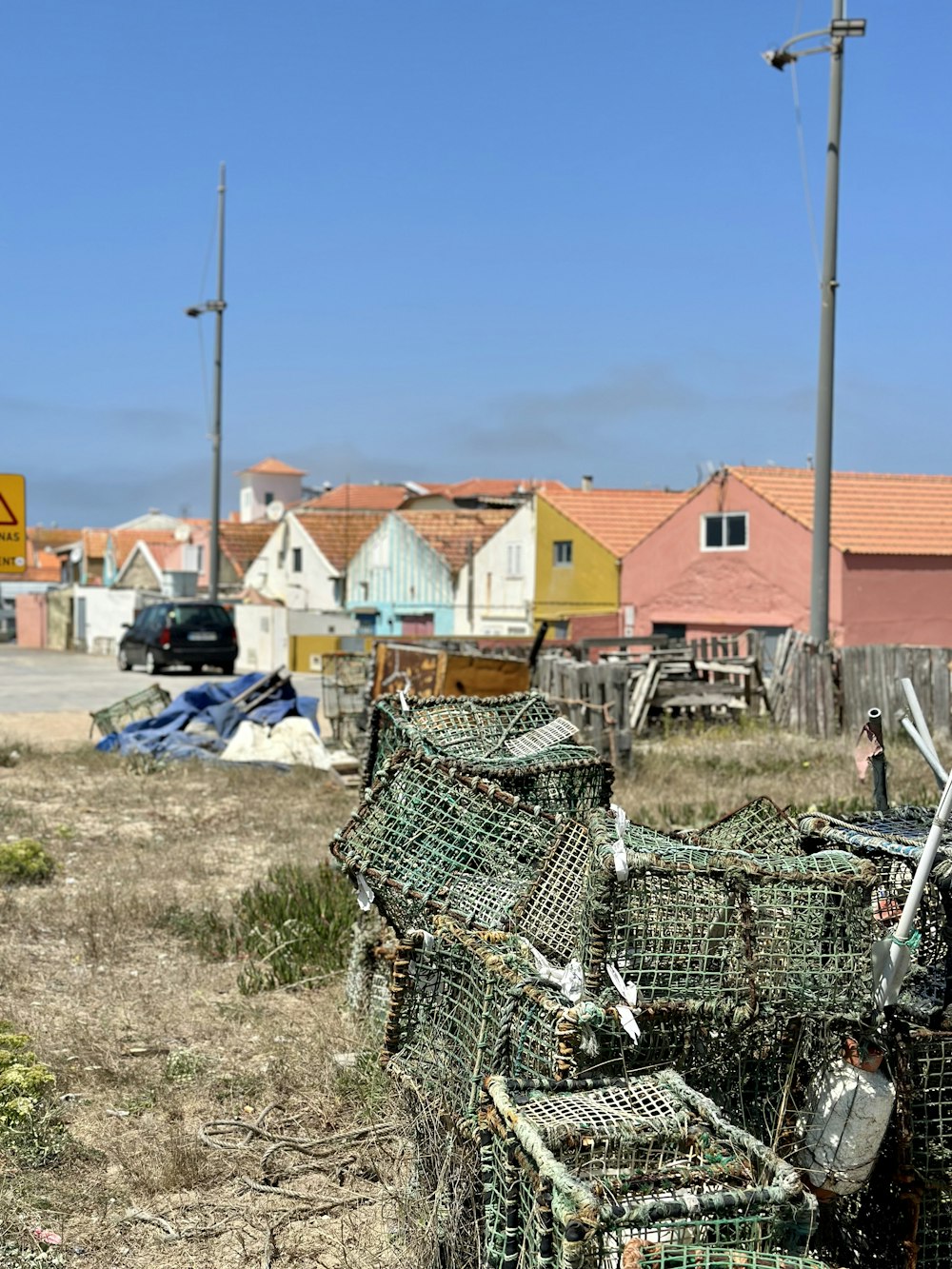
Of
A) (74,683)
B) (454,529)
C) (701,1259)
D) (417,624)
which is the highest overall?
(454,529)

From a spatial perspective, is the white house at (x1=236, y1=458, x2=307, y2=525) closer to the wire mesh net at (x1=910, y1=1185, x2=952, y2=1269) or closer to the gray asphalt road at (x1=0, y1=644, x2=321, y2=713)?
the gray asphalt road at (x1=0, y1=644, x2=321, y2=713)

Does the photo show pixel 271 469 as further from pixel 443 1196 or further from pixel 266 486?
pixel 443 1196

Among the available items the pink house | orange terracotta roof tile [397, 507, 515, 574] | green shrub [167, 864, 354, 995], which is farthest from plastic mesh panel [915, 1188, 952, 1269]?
orange terracotta roof tile [397, 507, 515, 574]

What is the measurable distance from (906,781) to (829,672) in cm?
529

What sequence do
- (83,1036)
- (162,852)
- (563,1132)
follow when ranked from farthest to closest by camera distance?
(162,852) → (83,1036) → (563,1132)

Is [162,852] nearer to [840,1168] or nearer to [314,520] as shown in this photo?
[840,1168]

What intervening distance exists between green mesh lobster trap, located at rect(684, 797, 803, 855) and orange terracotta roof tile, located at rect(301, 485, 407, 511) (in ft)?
184

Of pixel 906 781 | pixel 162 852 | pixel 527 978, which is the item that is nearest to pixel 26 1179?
pixel 527 978

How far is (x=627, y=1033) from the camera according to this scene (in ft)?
10.7

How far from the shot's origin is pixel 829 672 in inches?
679

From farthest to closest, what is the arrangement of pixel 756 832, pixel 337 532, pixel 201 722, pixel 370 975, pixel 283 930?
pixel 337 532 < pixel 201 722 < pixel 283 930 < pixel 370 975 < pixel 756 832

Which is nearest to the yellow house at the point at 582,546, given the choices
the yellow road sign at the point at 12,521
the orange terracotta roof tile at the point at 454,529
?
the orange terracotta roof tile at the point at 454,529

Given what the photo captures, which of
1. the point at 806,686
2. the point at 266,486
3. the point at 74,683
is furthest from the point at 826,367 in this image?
the point at 266,486

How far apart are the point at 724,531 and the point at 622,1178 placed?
26.6m
